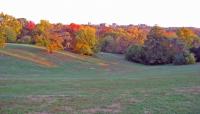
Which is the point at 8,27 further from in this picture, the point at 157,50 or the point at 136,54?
the point at 157,50

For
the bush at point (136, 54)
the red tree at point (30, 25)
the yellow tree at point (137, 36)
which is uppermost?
Result: the red tree at point (30, 25)

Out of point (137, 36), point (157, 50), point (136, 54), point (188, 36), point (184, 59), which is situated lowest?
point (136, 54)

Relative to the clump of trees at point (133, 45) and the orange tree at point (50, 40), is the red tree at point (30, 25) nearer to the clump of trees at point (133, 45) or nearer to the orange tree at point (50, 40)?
the clump of trees at point (133, 45)

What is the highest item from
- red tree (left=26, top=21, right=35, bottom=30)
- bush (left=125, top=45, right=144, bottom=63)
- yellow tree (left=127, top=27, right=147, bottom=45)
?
red tree (left=26, top=21, right=35, bottom=30)

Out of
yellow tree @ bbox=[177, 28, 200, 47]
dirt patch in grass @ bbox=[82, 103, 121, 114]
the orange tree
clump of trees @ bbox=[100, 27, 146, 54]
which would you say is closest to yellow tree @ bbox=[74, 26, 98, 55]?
the orange tree

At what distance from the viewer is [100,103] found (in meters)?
19.0

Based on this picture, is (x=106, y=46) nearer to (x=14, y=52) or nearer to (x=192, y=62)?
(x=192, y=62)

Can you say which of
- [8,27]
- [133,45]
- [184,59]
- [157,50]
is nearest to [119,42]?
[133,45]

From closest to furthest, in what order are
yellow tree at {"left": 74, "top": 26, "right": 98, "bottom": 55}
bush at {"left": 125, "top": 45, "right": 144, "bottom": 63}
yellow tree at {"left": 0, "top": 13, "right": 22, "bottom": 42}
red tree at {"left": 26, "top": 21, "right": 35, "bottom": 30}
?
yellow tree at {"left": 0, "top": 13, "right": 22, "bottom": 42} < yellow tree at {"left": 74, "top": 26, "right": 98, "bottom": 55} < bush at {"left": 125, "top": 45, "right": 144, "bottom": 63} < red tree at {"left": 26, "top": 21, "right": 35, "bottom": 30}

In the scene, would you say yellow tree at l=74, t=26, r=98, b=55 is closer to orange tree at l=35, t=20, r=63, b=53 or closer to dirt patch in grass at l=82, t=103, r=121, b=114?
orange tree at l=35, t=20, r=63, b=53

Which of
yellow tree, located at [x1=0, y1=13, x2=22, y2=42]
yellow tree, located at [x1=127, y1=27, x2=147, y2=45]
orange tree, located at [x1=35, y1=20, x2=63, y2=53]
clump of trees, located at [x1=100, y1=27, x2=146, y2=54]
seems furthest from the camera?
yellow tree, located at [x1=127, y1=27, x2=147, y2=45]

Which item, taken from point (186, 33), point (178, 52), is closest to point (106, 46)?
point (186, 33)

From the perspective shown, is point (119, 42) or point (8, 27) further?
point (119, 42)

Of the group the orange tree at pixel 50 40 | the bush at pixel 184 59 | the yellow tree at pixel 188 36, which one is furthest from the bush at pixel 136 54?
the yellow tree at pixel 188 36
